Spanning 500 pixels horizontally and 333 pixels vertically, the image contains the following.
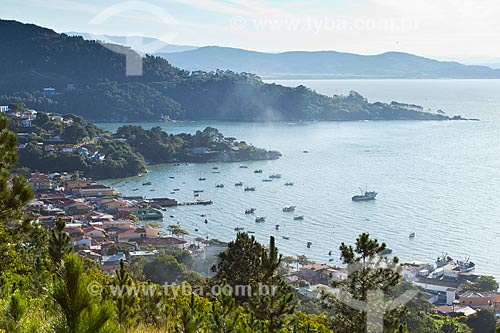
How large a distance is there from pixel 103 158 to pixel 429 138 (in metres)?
14.2

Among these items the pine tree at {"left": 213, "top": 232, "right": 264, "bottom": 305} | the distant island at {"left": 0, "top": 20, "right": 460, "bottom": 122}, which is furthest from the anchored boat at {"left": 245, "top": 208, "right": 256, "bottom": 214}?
the distant island at {"left": 0, "top": 20, "right": 460, "bottom": 122}

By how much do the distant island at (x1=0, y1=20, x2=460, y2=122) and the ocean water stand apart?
458 centimetres

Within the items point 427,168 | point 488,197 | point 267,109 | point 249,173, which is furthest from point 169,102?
point 488,197

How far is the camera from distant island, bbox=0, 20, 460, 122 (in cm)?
3312

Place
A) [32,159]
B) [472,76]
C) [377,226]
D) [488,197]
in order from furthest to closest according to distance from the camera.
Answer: [472,76] < [32,159] < [488,197] < [377,226]

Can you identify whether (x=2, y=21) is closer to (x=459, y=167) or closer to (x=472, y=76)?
(x=459, y=167)

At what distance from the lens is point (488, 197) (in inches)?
605

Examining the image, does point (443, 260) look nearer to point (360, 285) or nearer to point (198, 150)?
point (360, 285)

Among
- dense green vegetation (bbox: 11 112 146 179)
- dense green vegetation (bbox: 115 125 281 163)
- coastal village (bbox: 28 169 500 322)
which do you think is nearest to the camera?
coastal village (bbox: 28 169 500 322)

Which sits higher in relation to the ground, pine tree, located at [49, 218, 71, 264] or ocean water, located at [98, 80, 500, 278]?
pine tree, located at [49, 218, 71, 264]

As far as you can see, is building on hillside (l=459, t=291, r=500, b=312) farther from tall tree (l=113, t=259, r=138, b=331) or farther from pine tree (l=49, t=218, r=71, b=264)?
tall tree (l=113, t=259, r=138, b=331)

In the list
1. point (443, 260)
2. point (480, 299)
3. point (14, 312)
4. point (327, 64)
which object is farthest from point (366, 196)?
point (327, 64)

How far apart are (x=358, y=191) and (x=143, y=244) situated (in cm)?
684

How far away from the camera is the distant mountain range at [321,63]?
215 ft
